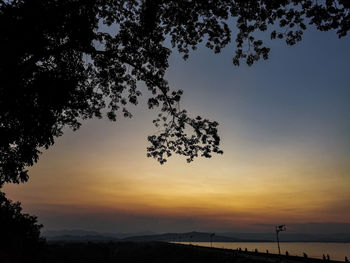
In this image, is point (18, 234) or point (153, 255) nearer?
point (18, 234)

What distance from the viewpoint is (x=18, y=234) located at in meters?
32.8

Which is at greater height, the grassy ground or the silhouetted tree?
the silhouetted tree

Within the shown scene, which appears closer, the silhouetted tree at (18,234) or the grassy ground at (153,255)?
the silhouetted tree at (18,234)

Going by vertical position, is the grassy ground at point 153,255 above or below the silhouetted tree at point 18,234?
below

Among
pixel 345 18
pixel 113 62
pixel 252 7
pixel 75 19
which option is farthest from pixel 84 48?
pixel 345 18

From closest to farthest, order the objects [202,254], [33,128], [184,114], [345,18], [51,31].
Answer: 1. [345,18]
2. [51,31]
3. [33,128]
4. [184,114]
5. [202,254]

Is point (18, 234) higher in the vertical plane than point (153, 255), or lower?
higher

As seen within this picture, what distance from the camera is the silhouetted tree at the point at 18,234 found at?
1108 inches

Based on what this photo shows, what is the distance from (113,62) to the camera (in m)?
14.9

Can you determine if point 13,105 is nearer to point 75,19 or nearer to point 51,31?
point 51,31

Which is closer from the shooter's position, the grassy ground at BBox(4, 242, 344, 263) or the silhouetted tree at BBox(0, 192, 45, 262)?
the silhouetted tree at BBox(0, 192, 45, 262)

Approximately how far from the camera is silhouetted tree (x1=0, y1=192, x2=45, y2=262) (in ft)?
92.3

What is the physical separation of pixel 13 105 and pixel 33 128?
1794 mm

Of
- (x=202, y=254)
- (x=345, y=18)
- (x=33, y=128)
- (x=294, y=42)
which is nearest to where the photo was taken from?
(x=345, y=18)
